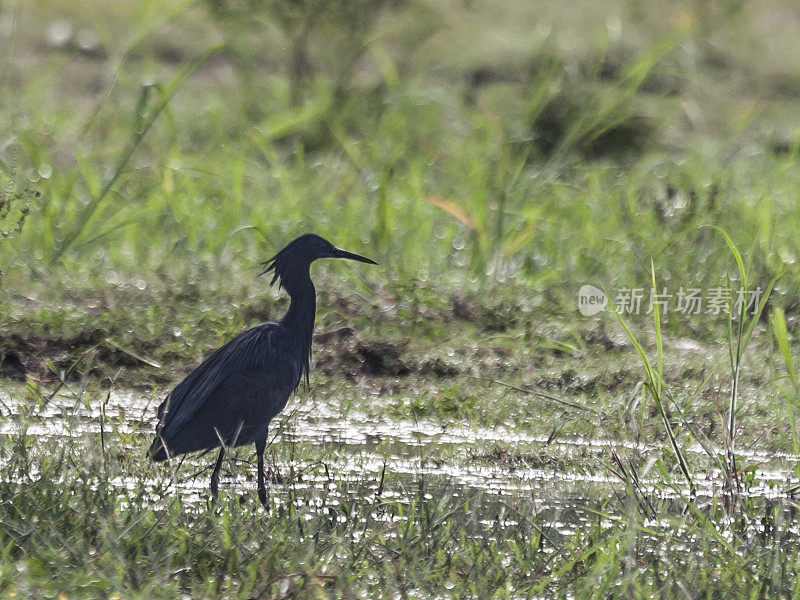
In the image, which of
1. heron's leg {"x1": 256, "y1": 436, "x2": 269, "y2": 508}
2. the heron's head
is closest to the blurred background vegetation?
the heron's head

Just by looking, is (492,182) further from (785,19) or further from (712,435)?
(785,19)

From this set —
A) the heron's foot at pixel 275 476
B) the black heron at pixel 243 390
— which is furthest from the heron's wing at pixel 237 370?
the heron's foot at pixel 275 476

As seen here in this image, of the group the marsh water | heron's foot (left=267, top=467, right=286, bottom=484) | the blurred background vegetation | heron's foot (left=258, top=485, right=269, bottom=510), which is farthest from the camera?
the blurred background vegetation

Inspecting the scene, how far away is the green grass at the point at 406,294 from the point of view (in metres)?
2.77

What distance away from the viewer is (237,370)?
327 cm

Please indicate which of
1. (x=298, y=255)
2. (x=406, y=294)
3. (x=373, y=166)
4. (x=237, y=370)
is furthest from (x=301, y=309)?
(x=373, y=166)

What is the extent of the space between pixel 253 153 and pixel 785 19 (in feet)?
23.0

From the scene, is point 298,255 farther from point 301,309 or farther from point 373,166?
point 373,166

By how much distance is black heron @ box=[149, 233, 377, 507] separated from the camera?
318cm

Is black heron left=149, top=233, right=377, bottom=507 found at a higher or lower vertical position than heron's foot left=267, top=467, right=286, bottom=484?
higher

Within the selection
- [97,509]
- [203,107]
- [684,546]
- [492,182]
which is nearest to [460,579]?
[684,546]

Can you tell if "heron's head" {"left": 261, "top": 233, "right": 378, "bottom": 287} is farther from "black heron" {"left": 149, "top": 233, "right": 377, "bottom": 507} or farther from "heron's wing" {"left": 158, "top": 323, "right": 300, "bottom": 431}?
"heron's wing" {"left": 158, "top": 323, "right": 300, "bottom": 431}

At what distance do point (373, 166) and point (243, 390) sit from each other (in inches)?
138

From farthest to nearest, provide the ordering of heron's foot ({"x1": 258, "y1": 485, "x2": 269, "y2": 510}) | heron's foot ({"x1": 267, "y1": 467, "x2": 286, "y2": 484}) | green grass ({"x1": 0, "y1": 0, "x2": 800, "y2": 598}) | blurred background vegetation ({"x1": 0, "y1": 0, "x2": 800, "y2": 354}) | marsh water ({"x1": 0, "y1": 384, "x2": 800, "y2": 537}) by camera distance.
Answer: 1. blurred background vegetation ({"x1": 0, "y1": 0, "x2": 800, "y2": 354})
2. heron's foot ({"x1": 267, "y1": 467, "x2": 286, "y2": 484})
3. marsh water ({"x1": 0, "y1": 384, "x2": 800, "y2": 537})
4. heron's foot ({"x1": 258, "y1": 485, "x2": 269, "y2": 510})
5. green grass ({"x1": 0, "y1": 0, "x2": 800, "y2": 598})
